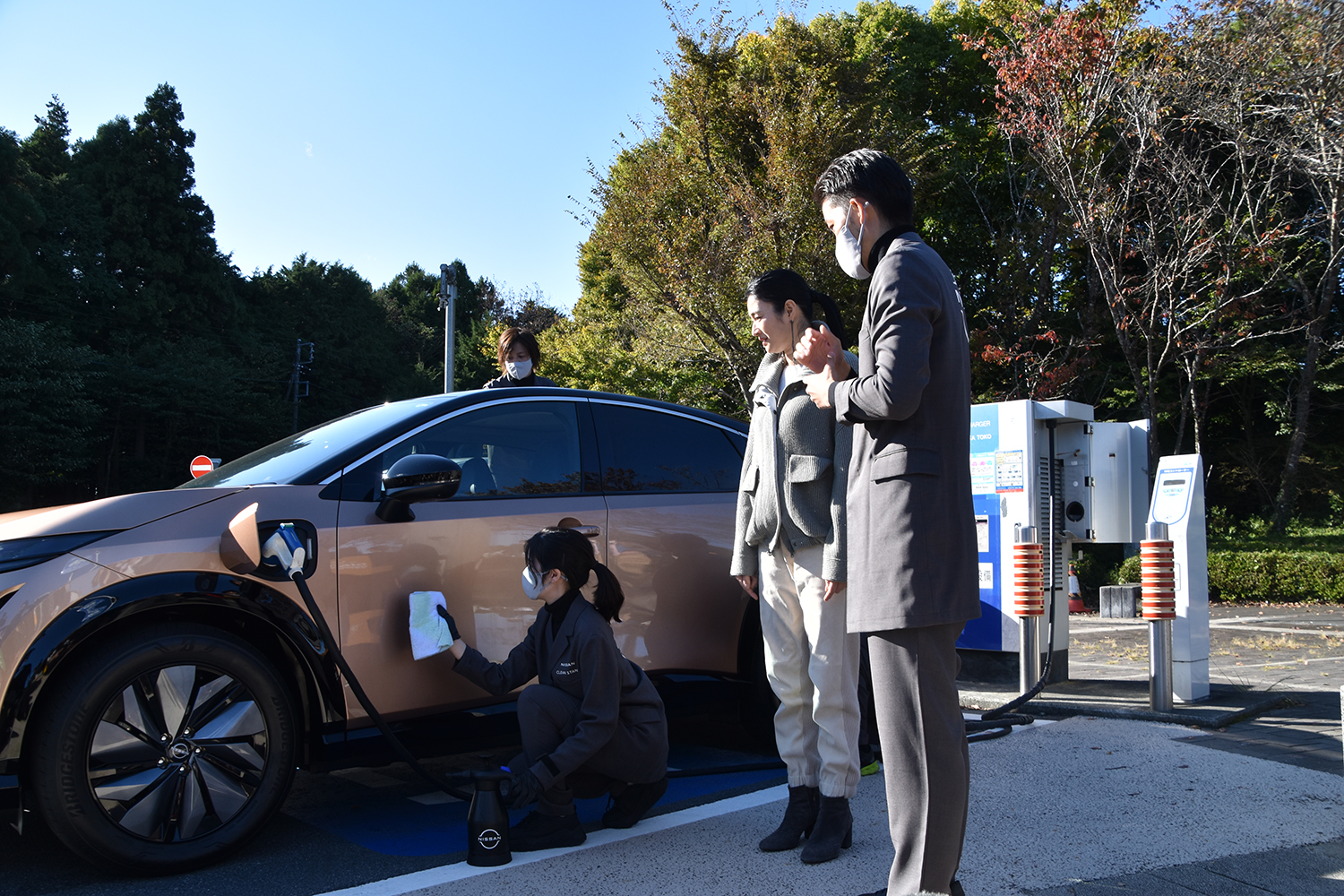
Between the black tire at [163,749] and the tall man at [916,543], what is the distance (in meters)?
1.93

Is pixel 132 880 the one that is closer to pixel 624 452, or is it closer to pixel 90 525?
pixel 90 525

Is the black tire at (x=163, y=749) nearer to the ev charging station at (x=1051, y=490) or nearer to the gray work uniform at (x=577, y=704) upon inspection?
the gray work uniform at (x=577, y=704)

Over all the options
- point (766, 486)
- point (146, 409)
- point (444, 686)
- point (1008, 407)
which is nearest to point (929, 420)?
point (766, 486)

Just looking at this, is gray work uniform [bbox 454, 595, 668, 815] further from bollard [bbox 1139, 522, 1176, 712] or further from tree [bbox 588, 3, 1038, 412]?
tree [bbox 588, 3, 1038, 412]

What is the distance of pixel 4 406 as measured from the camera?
2633 centimetres

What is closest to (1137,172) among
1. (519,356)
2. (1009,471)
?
(1009,471)

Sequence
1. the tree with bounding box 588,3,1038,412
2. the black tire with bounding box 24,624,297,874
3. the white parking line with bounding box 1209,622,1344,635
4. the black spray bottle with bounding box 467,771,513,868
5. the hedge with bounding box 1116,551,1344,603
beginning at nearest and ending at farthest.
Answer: the black tire with bounding box 24,624,297,874 → the black spray bottle with bounding box 467,771,513,868 → the white parking line with bounding box 1209,622,1344,635 → the hedge with bounding box 1116,551,1344,603 → the tree with bounding box 588,3,1038,412

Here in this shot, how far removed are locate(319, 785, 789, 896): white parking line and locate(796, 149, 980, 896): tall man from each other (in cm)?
134

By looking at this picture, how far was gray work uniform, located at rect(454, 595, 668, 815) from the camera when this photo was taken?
3115 millimetres

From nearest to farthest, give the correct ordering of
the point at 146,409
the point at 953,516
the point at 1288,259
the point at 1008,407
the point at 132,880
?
Answer: the point at 953,516
the point at 132,880
the point at 1008,407
the point at 1288,259
the point at 146,409

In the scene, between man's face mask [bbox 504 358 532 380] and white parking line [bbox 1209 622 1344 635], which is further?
white parking line [bbox 1209 622 1344 635]

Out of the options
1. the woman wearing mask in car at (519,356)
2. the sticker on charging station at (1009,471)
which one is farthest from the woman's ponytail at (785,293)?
the sticker on charging station at (1009,471)

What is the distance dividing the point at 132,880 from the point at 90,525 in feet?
3.48

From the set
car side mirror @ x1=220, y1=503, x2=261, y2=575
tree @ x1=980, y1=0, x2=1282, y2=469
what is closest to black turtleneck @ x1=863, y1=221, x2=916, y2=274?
car side mirror @ x1=220, y1=503, x2=261, y2=575
